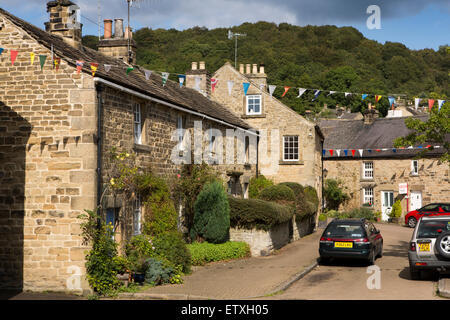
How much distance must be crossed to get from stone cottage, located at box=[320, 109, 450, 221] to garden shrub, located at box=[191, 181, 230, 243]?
21317mm

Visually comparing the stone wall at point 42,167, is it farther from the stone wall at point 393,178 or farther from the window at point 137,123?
the stone wall at point 393,178

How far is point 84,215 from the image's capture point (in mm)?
12422

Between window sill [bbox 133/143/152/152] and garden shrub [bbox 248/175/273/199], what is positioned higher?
window sill [bbox 133/143/152/152]

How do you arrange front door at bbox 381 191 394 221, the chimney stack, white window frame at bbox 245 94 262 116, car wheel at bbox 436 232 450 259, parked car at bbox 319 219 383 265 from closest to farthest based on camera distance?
car wheel at bbox 436 232 450 259
the chimney stack
parked car at bbox 319 219 383 265
white window frame at bbox 245 94 262 116
front door at bbox 381 191 394 221

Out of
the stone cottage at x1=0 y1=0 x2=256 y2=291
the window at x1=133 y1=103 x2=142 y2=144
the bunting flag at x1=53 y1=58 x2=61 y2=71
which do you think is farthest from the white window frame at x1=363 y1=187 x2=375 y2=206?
the bunting flag at x1=53 y1=58 x2=61 y2=71

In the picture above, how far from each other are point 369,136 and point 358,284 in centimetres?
2931

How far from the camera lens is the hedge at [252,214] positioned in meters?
18.9

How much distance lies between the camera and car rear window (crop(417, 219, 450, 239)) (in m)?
13.3

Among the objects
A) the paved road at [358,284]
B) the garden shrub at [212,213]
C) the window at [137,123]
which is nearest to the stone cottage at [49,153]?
the window at [137,123]

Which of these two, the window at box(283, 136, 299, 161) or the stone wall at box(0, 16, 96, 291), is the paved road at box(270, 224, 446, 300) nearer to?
the stone wall at box(0, 16, 96, 291)

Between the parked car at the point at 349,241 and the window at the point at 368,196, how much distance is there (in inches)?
893

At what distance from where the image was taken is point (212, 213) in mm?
17922

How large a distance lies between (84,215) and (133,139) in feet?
11.3
